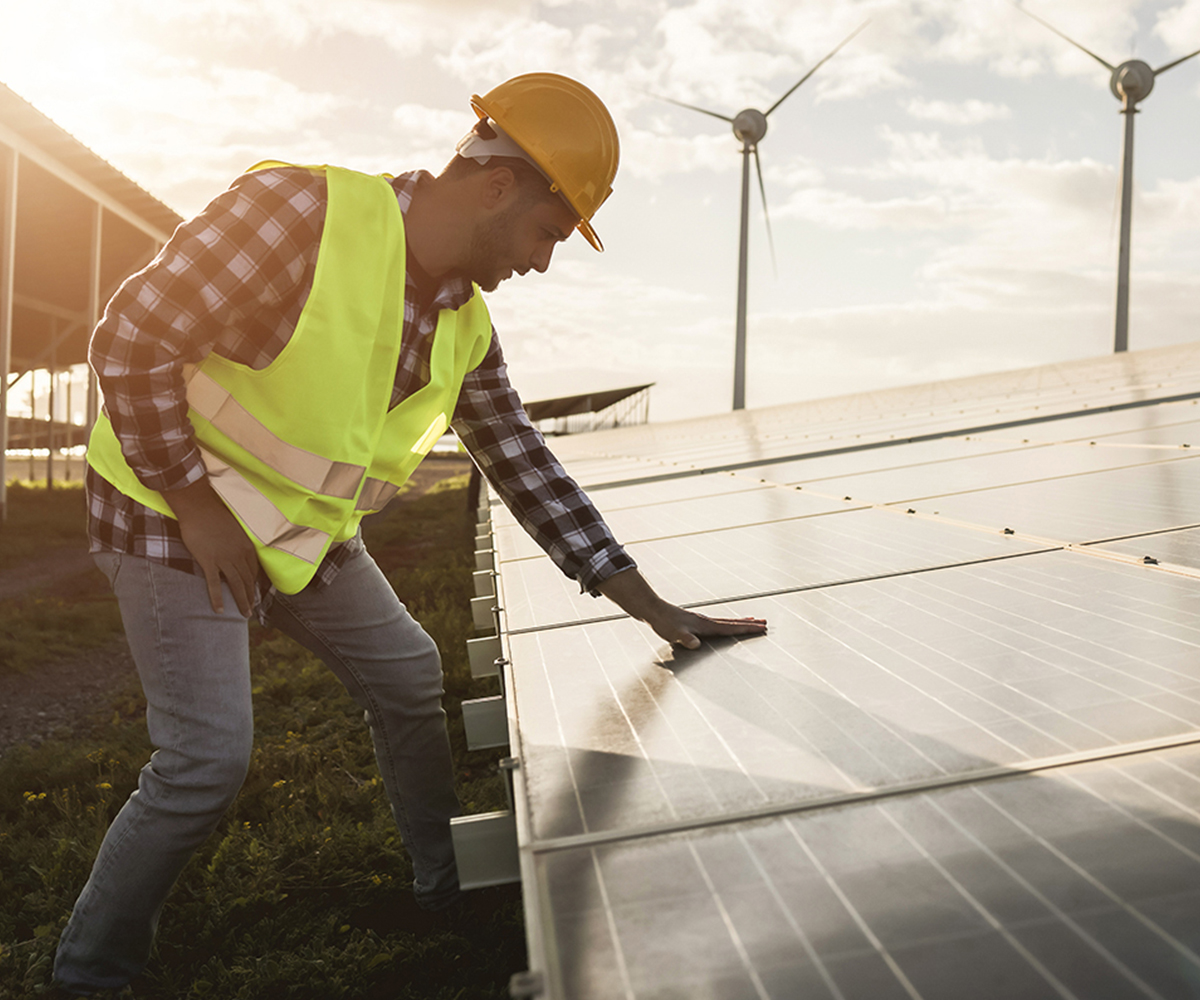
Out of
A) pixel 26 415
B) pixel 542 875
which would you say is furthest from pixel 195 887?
pixel 26 415

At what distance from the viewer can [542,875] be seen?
1.18 metres

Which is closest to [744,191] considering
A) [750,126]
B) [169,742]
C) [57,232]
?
[750,126]

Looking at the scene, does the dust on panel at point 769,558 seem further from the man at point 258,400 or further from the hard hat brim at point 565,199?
the hard hat brim at point 565,199

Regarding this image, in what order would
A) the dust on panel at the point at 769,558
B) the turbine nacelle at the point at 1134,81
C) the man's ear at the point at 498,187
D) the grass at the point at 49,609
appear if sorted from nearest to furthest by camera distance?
the man's ear at the point at 498,187
the dust on panel at the point at 769,558
the grass at the point at 49,609
the turbine nacelle at the point at 1134,81

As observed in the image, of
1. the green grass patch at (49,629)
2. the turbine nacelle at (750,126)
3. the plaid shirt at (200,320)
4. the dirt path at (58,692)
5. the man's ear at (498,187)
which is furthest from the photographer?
the turbine nacelle at (750,126)

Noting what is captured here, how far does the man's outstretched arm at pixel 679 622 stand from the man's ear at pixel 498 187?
A: 958 millimetres

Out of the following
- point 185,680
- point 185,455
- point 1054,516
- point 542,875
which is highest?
point 185,455

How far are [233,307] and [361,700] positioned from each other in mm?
1215

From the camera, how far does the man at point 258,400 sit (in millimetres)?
2061

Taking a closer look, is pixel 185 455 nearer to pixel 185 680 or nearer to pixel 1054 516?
pixel 185 680

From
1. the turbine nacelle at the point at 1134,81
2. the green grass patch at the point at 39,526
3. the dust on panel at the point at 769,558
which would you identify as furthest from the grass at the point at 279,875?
the turbine nacelle at the point at 1134,81

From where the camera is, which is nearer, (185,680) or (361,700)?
(185,680)

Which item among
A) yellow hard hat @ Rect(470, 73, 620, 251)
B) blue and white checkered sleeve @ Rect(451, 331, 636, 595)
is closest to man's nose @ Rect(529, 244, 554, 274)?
yellow hard hat @ Rect(470, 73, 620, 251)

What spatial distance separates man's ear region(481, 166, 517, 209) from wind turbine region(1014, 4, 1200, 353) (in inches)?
823
